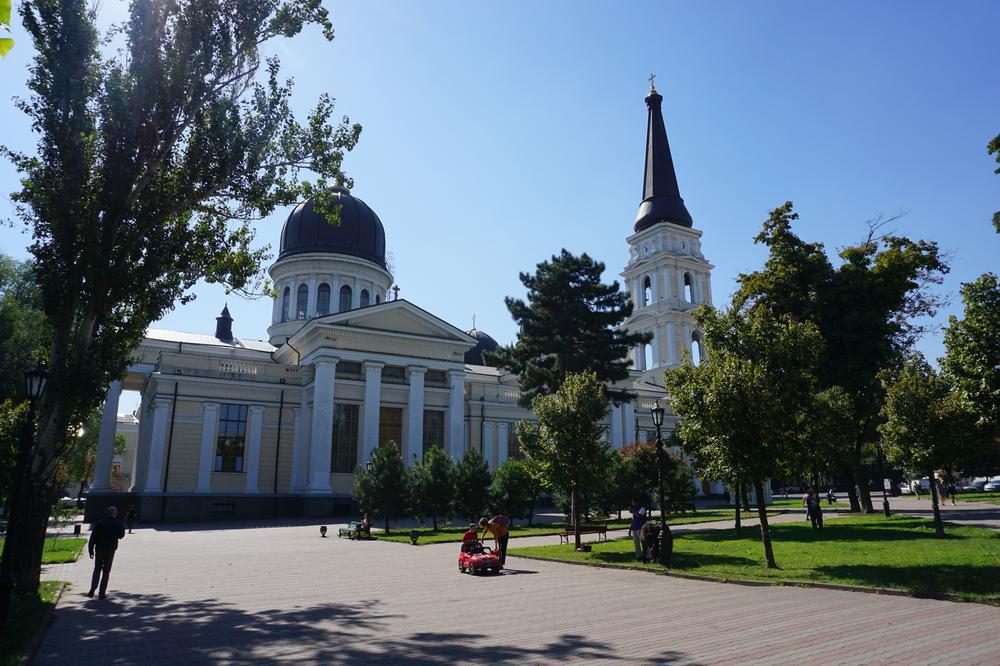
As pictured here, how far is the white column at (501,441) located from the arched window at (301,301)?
61.1 ft

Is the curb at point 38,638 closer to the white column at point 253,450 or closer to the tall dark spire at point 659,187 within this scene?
the white column at point 253,450

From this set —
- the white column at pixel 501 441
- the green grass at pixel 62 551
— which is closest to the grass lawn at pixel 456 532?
the green grass at pixel 62 551

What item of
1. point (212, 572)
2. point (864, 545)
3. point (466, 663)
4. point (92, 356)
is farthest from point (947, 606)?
point (92, 356)

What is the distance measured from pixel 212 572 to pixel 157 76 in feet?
39.5

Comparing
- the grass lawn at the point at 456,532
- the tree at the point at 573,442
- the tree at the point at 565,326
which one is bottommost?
Answer: the grass lawn at the point at 456,532

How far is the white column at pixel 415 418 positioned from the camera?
41.2 meters

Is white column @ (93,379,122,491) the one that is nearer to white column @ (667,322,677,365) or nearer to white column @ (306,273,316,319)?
white column @ (306,273,316,319)

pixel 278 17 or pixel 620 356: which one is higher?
pixel 278 17

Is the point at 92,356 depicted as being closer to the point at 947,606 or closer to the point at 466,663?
the point at 466,663

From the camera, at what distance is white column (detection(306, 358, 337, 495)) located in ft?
124

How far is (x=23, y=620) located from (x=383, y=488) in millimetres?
18254

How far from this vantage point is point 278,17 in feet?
52.9

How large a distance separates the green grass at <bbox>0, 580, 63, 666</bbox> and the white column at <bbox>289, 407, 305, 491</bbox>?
27004mm

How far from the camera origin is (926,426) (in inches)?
757
